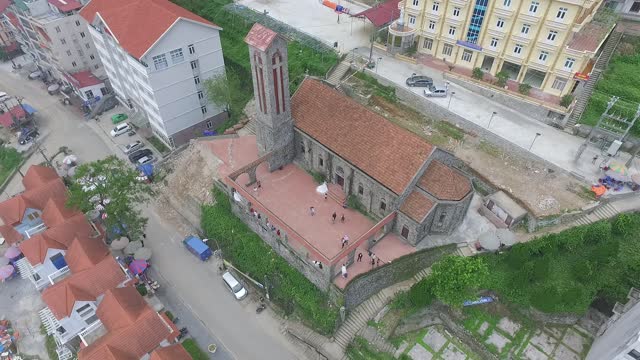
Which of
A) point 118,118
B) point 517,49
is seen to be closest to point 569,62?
point 517,49

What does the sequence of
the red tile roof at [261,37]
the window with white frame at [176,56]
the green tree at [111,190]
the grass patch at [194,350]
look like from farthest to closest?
the window with white frame at [176,56] → the green tree at [111,190] → the grass patch at [194,350] → the red tile roof at [261,37]

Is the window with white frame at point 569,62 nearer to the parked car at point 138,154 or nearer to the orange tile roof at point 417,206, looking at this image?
the orange tile roof at point 417,206

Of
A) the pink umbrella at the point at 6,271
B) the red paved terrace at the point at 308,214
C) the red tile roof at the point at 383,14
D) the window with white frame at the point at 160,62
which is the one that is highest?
the red tile roof at the point at 383,14

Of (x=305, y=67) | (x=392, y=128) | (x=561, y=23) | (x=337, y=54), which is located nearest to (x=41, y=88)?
(x=305, y=67)

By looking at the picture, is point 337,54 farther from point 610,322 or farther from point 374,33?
point 610,322

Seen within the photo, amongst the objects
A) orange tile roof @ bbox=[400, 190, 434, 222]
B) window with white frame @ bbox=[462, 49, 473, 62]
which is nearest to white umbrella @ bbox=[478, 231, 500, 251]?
orange tile roof @ bbox=[400, 190, 434, 222]

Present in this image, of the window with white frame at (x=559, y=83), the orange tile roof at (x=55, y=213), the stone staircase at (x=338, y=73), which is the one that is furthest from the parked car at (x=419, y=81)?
the orange tile roof at (x=55, y=213)
